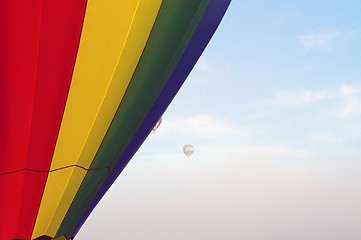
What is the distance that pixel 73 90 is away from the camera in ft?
14.1

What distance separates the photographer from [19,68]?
155 inches

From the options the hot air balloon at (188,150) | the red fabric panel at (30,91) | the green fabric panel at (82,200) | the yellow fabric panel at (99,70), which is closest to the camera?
the red fabric panel at (30,91)

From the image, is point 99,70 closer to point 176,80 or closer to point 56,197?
point 176,80

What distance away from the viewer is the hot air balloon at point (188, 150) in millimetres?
19844

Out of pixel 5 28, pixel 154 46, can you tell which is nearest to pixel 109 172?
pixel 154 46

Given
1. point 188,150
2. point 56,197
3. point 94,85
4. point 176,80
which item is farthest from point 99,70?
point 188,150

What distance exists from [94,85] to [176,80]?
129 centimetres

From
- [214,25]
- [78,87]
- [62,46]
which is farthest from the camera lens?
[214,25]

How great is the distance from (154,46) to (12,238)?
2.60 metres

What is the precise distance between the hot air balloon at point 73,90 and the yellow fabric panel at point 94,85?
1 cm

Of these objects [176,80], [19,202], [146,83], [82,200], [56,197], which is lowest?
[19,202]

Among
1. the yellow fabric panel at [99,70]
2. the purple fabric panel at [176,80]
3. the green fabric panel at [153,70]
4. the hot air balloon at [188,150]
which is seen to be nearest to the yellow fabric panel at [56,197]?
the yellow fabric panel at [99,70]

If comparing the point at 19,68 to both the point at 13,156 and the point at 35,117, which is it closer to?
the point at 35,117

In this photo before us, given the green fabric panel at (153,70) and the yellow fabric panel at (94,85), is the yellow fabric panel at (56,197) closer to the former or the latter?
the yellow fabric panel at (94,85)
